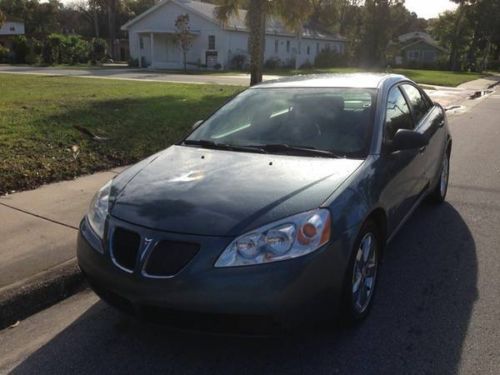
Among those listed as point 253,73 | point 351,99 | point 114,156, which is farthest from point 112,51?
point 351,99

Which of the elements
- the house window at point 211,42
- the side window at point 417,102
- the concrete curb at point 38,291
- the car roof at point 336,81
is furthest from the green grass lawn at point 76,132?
Result: the house window at point 211,42

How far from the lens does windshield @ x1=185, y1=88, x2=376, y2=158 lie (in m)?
3.96

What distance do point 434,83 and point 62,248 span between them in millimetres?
29464

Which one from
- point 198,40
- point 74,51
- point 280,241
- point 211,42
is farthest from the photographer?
point 74,51

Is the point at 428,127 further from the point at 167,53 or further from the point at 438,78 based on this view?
the point at 167,53

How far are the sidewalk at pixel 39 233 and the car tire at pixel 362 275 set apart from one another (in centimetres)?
220

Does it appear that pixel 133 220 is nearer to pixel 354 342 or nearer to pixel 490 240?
pixel 354 342

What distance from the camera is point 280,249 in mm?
2830

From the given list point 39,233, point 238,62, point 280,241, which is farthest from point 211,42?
point 280,241

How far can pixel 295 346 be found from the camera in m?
3.21

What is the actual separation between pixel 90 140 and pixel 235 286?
5974 millimetres

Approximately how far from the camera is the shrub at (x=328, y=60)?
50.5 meters

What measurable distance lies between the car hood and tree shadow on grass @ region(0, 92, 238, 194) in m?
3.16

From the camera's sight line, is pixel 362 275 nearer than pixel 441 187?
Yes
